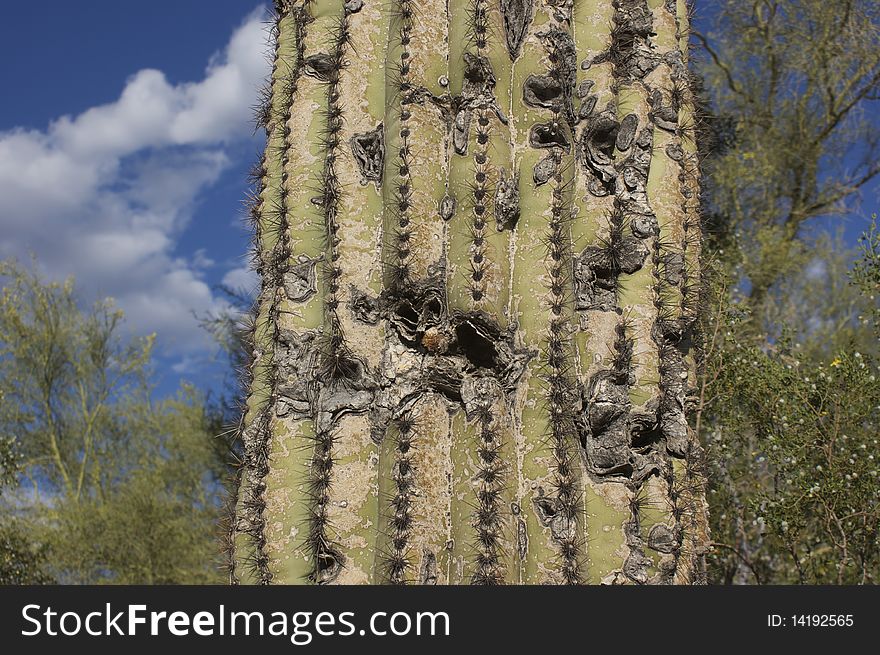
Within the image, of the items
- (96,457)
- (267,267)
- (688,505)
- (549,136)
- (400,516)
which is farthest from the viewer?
(96,457)

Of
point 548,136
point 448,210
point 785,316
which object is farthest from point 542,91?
point 785,316

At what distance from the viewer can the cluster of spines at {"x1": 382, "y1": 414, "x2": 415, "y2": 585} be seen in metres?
2.63

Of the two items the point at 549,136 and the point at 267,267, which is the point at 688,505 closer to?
the point at 549,136

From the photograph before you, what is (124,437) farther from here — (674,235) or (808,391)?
(674,235)

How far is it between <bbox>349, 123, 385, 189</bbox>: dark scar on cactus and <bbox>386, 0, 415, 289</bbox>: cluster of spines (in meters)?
0.11

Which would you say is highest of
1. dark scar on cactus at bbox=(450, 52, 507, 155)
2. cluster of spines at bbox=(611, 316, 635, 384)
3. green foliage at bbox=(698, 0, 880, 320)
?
green foliage at bbox=(698, 0, 880, 320)

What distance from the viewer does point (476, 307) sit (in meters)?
2.77

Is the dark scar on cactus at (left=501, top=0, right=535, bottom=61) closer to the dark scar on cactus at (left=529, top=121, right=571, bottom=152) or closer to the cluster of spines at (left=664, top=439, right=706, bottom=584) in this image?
the dark scar on cactus at (left=529, top=121, right=571, bottom=152)

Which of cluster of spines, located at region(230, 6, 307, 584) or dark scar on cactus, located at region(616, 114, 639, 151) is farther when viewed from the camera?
dark scar on cactus, located at region(616, 114, 639, 151)

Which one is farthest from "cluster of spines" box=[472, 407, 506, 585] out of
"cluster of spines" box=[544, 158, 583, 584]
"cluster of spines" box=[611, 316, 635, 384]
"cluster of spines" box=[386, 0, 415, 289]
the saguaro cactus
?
"cluster of spines" box=[386, 0, 415, 289]

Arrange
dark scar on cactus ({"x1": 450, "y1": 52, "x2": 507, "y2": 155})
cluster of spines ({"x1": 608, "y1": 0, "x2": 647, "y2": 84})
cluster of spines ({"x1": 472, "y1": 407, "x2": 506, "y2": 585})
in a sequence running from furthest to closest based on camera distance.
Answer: cluster of spines ({"x1": 608, "y1": 0, "x2": 647, "y2": 84}) → dark scar on cactus ({"x1": 450, "y1": 52, "x2": 507, "y2": 155}) → cluster of spines ({"x1": 472, "y1": 407, "x2": 506, "y2": 585})

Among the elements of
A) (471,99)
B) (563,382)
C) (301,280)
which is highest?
(471,99)

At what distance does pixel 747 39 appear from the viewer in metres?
7.95

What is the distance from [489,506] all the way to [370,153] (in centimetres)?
129
